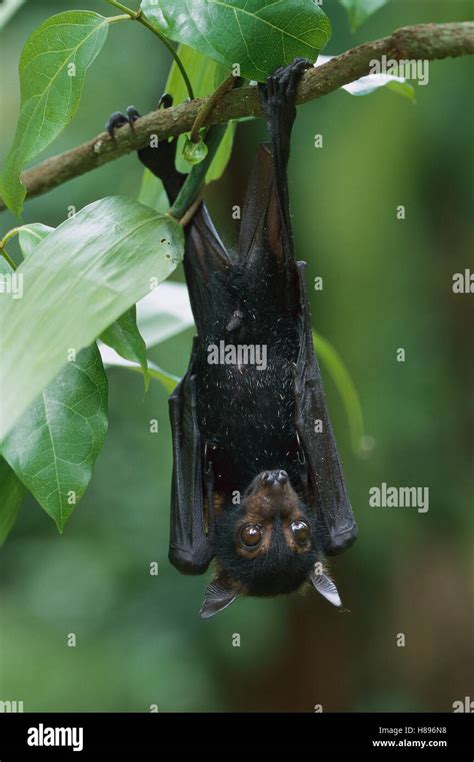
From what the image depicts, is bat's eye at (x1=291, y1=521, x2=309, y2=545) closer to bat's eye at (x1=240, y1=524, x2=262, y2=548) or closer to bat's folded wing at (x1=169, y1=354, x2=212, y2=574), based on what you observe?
bat's eye at (x1=240, y1=524, x2=262, y2=548)

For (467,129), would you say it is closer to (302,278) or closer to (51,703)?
(302,278)

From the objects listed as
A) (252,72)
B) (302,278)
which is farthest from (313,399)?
(252,72)

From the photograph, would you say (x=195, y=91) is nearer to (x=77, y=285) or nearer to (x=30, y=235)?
(x=30, y=235)

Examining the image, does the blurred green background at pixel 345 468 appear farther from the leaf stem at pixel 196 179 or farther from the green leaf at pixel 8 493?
the green leaf at pixel 8 493

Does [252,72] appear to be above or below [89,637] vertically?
above

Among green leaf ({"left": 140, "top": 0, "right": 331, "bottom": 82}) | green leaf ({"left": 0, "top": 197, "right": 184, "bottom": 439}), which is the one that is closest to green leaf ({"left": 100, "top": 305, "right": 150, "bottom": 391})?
green leaf ({"left": 0, "top": 197, "right": 184, "bottom": 439})

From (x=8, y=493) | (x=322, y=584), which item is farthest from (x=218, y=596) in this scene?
(x=8, y=493)
